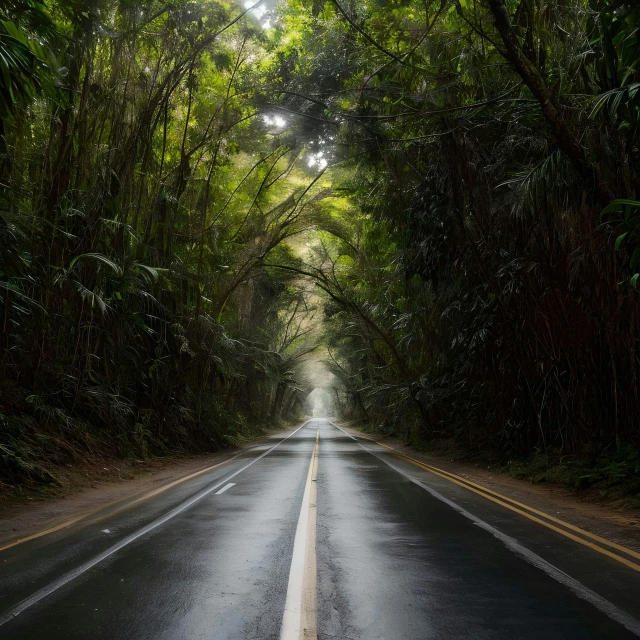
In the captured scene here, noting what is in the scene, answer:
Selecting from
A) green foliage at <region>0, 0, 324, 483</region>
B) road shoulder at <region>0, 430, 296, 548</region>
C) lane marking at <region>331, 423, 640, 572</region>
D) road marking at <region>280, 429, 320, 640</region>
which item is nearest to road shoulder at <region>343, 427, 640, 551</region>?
lane marking at <region>331, 423, 640, 572</region>

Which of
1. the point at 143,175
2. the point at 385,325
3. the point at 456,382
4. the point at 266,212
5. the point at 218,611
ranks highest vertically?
the point at 266,212

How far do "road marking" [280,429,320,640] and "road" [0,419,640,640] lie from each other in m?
0.02

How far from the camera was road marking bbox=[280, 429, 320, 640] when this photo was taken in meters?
3.66

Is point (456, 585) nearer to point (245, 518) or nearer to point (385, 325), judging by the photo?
point (245, 518)

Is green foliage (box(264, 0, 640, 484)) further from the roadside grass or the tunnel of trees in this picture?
the roadside grass

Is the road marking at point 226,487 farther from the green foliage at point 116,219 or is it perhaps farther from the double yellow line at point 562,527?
the double yellow line at point 562,527

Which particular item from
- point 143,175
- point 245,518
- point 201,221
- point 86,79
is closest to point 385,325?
point 201,221

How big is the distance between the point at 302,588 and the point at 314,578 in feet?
0.96

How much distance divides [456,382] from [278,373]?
21697 millimetres

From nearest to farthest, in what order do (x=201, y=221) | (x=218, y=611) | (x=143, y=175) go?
1. (x=218, y=611)
2. (x=143, y=175)
3. (x=201, y=221)

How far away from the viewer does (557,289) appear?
10.9 m

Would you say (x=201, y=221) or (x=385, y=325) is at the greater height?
(x=201, y=221)

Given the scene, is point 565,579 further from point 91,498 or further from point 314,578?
point 91,498

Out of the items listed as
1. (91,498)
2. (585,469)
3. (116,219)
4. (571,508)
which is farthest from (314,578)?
(116,219)
